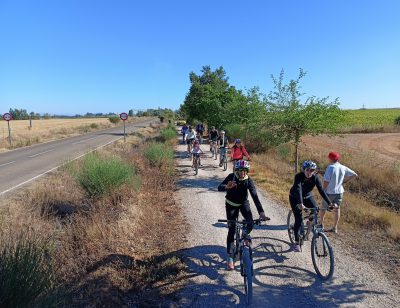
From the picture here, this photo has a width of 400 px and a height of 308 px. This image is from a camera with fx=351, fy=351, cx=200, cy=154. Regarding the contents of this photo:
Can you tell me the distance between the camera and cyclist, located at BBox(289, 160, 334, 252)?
6.47m

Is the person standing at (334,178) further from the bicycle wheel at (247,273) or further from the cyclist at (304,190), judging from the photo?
the bicycle wheel at (247,273)

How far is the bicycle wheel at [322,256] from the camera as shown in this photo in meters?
5.77

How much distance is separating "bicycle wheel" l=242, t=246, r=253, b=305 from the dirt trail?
0.18m

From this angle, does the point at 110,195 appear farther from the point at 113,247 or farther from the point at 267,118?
the point at 267,118

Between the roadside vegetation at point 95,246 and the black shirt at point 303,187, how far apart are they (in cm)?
250

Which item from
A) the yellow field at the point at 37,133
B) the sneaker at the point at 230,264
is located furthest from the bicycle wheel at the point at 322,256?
the yellow field at the point at 37,133

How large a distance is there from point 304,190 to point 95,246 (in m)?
4.08

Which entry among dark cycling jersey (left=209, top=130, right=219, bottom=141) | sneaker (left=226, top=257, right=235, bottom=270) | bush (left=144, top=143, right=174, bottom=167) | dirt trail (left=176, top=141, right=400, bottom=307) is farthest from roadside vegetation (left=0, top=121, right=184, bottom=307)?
dark cycling jersey (left=209, top=130, right=219, bottom=141)

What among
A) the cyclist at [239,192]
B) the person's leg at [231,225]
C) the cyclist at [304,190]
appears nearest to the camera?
the cyclist at [239,192]

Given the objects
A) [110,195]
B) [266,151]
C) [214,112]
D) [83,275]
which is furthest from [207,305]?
[214,112]

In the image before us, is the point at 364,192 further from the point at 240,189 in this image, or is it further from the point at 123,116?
the point at 123,116

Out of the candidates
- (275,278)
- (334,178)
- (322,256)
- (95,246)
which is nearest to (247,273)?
(275,278)

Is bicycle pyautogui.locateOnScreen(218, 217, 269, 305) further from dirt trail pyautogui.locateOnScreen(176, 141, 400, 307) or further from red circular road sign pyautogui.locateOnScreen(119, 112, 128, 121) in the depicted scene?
red circular road sign pyautogui.locateOnScreen(119, 112, 128, 121)

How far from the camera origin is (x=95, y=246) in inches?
255
